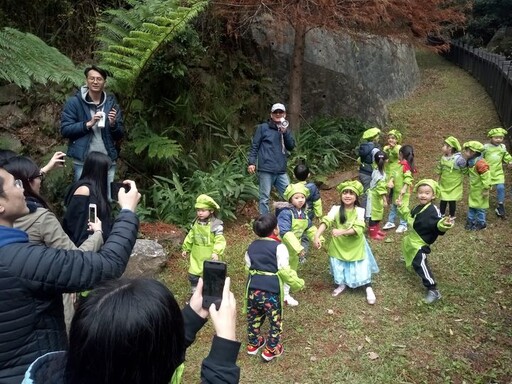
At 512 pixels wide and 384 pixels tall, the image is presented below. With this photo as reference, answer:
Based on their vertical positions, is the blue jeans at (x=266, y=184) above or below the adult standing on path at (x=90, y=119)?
below

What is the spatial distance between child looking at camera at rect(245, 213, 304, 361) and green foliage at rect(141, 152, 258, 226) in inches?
120

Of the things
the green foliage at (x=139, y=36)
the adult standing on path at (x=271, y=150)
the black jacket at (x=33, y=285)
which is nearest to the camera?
the black jacket at (x=33, y=285)

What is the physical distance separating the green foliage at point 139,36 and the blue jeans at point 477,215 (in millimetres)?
5100

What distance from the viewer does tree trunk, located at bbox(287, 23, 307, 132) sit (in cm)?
969

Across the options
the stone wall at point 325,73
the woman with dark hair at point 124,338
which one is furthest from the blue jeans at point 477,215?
the woman with dark hair at point 124,338

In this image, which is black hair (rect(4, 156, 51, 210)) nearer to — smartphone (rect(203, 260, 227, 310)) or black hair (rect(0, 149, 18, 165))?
black hair (rect(0, 149, 18, 165))

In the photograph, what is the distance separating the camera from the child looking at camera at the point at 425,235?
547 cm

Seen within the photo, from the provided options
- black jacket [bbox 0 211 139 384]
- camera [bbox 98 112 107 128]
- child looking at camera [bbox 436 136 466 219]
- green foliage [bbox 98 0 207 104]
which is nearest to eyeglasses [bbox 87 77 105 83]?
camera [bbox 98 112 107 128]

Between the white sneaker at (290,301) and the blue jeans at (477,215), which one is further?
the blue jeans at (477,215)

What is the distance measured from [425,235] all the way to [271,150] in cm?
250

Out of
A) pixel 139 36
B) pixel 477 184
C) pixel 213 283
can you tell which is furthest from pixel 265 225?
pixel 477 184

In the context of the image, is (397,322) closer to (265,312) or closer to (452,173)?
(265,312)

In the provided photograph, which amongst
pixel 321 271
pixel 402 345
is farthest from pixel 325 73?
pixel 402 345

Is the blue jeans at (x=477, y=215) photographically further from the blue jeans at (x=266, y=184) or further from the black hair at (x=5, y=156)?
the black hair at (x=5, y=156)
